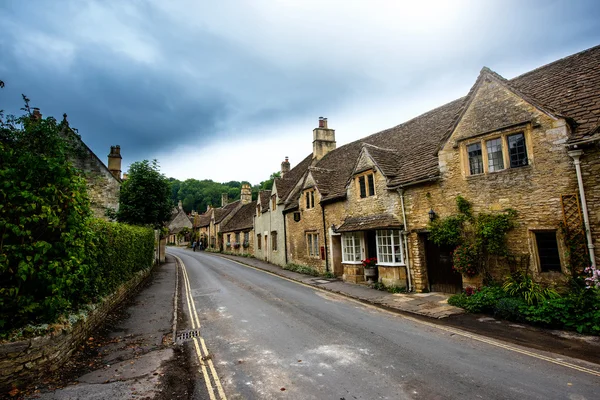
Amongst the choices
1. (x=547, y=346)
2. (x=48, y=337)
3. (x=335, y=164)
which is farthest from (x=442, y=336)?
(x=335, y=164)

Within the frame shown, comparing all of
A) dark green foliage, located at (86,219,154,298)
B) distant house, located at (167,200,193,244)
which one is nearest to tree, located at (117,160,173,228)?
dark green foliage, located at (86,219,154,298)

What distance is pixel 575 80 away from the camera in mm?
11281

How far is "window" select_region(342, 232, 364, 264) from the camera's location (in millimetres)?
17406

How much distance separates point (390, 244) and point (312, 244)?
766 centimetres

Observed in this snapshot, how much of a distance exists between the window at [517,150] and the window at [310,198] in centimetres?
1265

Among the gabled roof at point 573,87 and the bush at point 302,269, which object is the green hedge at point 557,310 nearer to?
the gabled roof at point 573,87

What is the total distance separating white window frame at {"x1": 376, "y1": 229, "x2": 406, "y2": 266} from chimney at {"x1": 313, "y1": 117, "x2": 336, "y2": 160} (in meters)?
13.8

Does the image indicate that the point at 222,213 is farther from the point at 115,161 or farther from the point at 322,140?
the point at 322,140

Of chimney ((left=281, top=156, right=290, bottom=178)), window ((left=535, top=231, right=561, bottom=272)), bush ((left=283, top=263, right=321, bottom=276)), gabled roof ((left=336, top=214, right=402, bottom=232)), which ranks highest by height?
chimney ((left=281, top=156, right=290, bottom=178))

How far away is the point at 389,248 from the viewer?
15.3 metres

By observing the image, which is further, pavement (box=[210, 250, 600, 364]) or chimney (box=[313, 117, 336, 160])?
chimney (box=[313, 117, 336, 160])

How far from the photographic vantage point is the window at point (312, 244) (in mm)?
21469

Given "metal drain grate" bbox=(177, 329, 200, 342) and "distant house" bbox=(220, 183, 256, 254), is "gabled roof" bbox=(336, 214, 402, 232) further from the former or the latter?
"distant house" bbox=(220, 183, 256, 254)

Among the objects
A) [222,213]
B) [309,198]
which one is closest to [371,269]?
Answer: [309,198]
